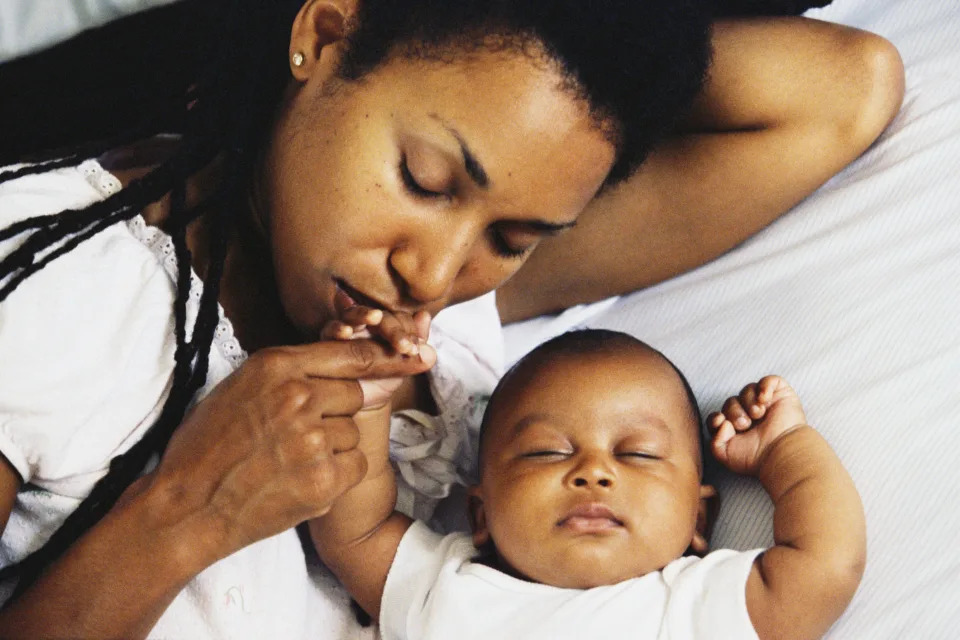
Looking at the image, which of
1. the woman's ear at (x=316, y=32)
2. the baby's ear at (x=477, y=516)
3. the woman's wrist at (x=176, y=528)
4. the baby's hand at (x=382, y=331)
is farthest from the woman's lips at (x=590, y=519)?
the woman's ear at (x=316, y=32)

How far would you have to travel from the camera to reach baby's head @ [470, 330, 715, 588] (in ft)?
3.20

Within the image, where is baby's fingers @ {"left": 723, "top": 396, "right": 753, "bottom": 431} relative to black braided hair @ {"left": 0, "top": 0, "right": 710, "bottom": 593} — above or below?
below

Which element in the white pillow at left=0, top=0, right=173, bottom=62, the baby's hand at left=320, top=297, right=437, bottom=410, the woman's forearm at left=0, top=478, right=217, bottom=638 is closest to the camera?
the woman's forearm at left=0, top=478, right=217, bottom=638

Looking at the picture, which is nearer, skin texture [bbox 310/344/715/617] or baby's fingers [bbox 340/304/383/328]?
baby's fingers [bbox 340/304/383/328]

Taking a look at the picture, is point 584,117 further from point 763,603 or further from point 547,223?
point 763,603

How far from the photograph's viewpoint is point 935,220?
3.80ft

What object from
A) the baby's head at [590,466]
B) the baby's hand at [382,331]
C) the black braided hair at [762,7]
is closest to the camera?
the baby's hand at [382,331]

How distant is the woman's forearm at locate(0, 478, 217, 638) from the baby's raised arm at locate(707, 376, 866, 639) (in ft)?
1.80

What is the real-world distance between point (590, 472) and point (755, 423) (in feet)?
0.73

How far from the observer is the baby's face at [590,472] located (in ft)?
3.20

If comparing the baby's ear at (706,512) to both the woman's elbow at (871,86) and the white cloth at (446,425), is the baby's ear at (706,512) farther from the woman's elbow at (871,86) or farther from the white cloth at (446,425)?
the woman's elbow at (871,86)

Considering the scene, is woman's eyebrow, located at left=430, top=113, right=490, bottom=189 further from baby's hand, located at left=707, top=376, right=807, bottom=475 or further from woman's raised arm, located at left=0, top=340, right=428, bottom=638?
baby's hand, located at left=707, top=376, right=807, bottom=475

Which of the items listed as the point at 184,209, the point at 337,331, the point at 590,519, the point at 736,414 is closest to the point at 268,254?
the point at 184,209

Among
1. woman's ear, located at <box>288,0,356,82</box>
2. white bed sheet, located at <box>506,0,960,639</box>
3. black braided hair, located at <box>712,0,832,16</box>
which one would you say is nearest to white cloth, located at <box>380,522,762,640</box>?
white bed sheet, located at <box>506,0,960,639</box>
